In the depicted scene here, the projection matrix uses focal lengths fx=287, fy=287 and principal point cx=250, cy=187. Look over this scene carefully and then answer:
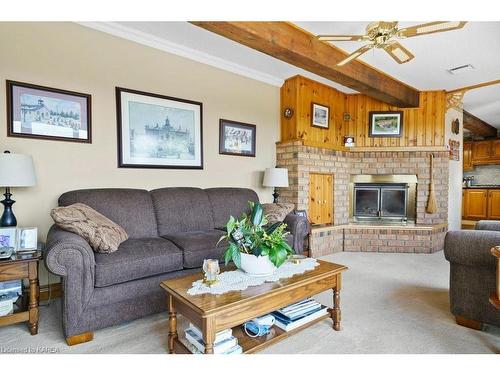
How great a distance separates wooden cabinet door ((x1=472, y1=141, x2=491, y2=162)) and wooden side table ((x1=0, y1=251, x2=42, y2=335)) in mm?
9316

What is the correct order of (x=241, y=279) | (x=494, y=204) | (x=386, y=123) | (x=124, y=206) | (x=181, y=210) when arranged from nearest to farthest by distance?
(x=241, y=279)
(x=124, y=206)
(x=181, y=210)
(x=386, y=123)
(x=494, y=204)

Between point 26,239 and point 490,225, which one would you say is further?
point 490,225

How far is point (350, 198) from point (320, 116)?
1471 millimetres

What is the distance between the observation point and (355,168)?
15.4 ft

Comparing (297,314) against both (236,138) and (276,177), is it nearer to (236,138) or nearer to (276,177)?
(276,177)

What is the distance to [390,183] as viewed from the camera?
4.65 meters

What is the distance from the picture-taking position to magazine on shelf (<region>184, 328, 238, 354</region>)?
1.43 meters

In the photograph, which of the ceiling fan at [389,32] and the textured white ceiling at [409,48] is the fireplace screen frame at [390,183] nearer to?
the textured white ceiling at [409,48]

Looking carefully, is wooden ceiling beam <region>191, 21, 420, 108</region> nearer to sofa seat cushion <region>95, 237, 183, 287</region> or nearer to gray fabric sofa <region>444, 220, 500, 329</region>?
sofa seat cushion <region>95, 237, 183, 287</region>

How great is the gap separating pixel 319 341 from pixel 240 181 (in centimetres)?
241

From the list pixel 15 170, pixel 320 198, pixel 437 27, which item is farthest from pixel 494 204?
pixel 15 170

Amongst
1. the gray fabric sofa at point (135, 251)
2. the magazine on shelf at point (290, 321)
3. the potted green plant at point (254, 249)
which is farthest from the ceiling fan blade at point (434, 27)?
the magazine on shelf at point (290, 321)
